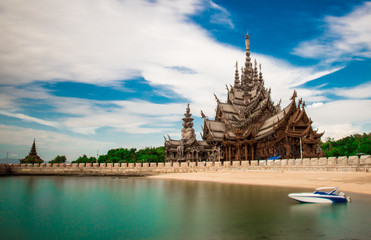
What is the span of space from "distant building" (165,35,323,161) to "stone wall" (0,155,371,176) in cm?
536

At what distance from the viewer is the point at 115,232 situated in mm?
9586

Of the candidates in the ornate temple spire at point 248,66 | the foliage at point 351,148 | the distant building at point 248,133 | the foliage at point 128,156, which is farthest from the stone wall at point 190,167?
the ornate temple spire at point 248,66

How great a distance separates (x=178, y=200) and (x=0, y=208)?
436 inches

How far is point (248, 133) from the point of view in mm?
40750

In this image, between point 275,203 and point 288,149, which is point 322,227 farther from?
point 288,149

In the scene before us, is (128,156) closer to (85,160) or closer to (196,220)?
(85,160)

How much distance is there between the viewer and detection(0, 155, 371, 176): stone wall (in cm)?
2186

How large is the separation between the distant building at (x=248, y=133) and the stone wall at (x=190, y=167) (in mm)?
5361

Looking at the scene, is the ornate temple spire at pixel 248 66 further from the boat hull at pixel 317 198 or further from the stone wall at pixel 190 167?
the boat hull at pixel 317 198

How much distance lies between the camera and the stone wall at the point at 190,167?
2186cm

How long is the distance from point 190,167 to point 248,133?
11.0m

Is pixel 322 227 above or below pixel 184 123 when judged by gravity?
below

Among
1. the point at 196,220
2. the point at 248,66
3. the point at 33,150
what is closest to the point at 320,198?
the point at 196,220

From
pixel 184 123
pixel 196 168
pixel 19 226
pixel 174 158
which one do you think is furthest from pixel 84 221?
pixel 184 123
